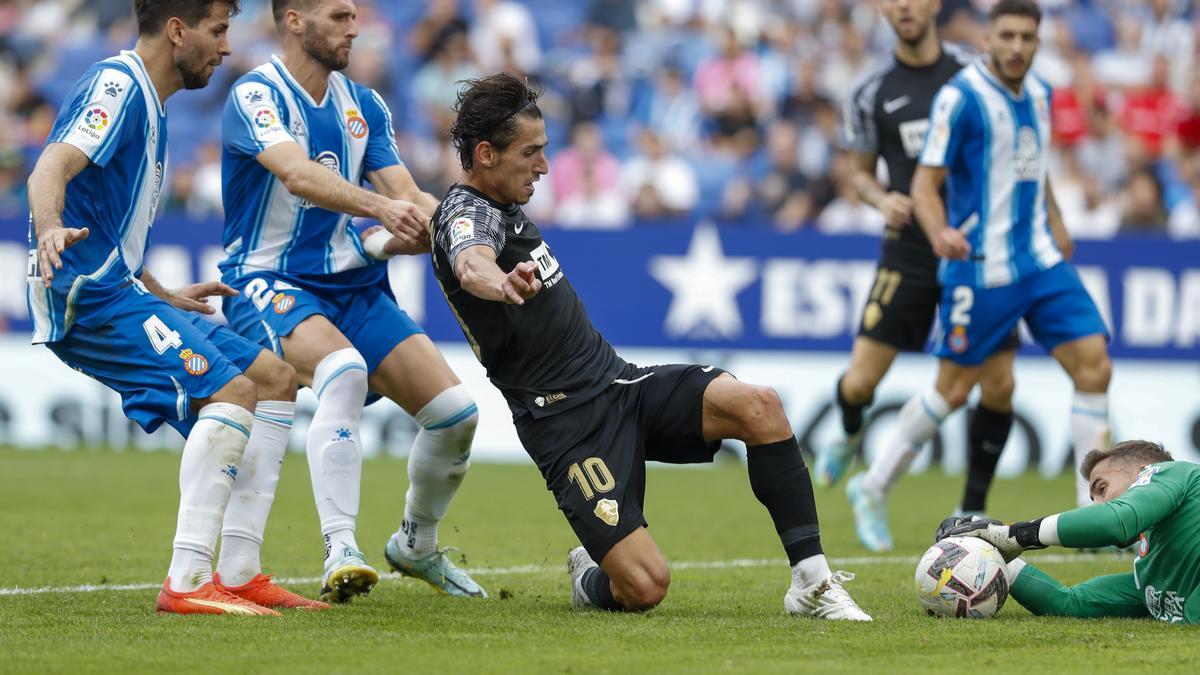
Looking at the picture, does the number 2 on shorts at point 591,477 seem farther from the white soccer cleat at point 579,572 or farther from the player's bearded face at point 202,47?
the player's bearded face at point 202,47

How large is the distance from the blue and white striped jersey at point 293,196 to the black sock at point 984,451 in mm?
4016

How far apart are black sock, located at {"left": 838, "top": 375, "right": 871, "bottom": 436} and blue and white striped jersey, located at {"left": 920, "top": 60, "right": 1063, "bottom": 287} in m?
1.30

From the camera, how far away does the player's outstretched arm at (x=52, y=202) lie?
5.50 m

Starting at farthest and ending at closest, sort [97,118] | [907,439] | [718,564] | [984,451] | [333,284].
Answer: [907,439], [984,451], [718,564], [333,284], [97,118]

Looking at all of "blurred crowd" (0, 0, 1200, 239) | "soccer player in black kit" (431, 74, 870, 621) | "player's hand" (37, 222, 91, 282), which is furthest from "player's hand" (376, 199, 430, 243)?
"blurred crowd" (0, 0, 1200, 239)

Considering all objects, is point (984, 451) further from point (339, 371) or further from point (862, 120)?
point (339, 371)

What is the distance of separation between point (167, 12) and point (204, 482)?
181 centimetres

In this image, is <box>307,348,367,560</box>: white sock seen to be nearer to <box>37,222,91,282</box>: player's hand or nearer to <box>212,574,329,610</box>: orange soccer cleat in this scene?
<box>212,574,329,610</box>: orange soccer cleat

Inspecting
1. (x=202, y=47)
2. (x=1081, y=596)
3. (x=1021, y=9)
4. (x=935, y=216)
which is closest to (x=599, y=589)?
(x=1081, y=596)

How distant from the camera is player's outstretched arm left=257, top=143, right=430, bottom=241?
626 cm

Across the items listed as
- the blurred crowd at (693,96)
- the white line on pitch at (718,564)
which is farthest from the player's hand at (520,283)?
the blurred crowd at (693,96)

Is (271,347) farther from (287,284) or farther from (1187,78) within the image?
(1187,78)

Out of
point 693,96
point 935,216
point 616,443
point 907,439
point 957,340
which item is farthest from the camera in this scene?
point 693,96

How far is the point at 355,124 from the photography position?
7164mm
